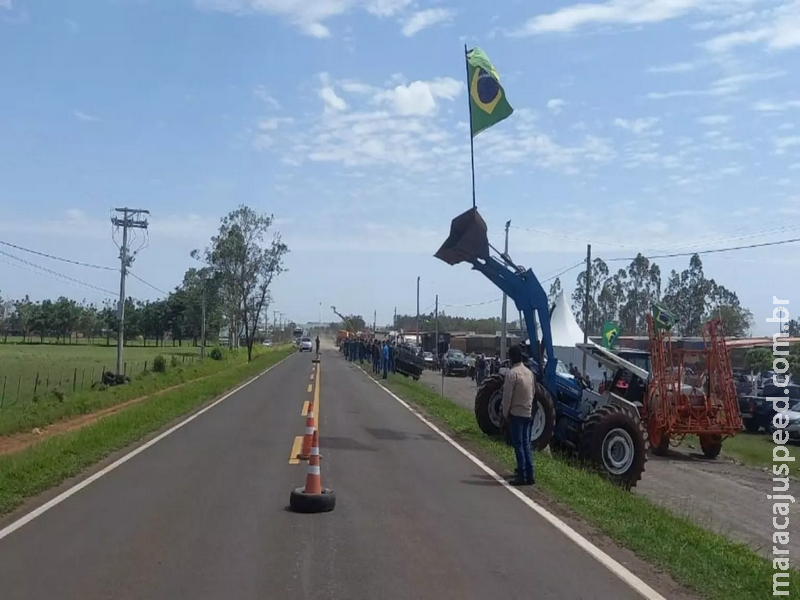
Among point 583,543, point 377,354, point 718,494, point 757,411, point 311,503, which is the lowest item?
point 718,494

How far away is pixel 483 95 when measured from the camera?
18.8 metres

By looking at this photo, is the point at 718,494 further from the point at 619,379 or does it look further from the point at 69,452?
the point at 69,452

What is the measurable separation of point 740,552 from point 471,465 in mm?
5761

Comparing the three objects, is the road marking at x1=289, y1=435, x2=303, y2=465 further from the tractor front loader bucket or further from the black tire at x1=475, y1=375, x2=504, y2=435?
the tractor front loader bucket

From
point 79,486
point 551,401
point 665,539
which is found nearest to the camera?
point 665,539

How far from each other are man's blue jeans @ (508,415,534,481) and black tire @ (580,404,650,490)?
10.1 ft

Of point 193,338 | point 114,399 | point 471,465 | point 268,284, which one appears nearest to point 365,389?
point 114,399

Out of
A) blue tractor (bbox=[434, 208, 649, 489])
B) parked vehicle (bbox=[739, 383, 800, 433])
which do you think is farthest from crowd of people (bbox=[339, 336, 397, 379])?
blue tractor (bbox=[434, 208, 649, 489])

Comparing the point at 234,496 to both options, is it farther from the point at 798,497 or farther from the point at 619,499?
the point at 798,497

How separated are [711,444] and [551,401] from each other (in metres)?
8.11

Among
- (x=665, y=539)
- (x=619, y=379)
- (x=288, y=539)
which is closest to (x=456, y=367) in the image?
(x=619, y=379)

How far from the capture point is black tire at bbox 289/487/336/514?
394 inches

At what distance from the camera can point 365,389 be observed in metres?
34.6

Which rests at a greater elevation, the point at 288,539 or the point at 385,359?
the point at 385,359
